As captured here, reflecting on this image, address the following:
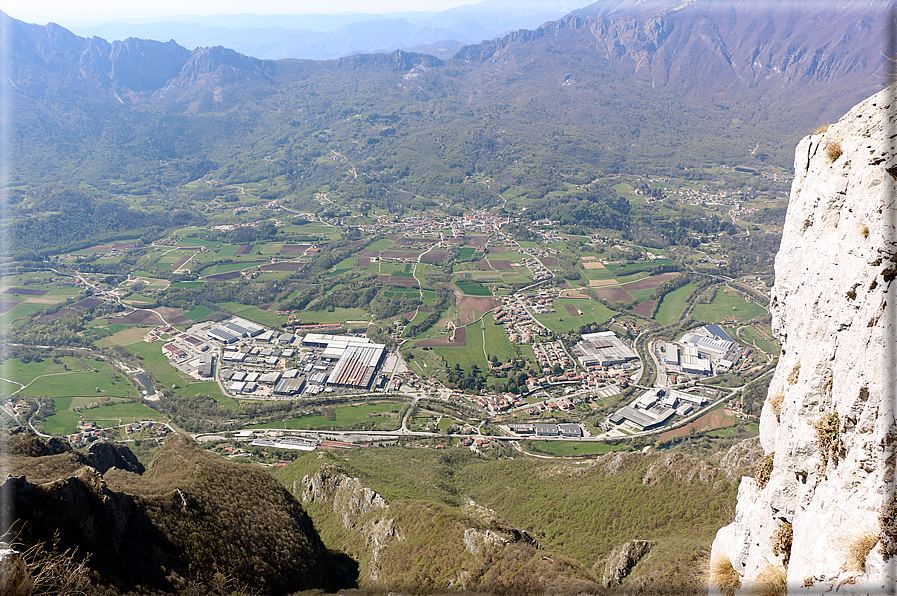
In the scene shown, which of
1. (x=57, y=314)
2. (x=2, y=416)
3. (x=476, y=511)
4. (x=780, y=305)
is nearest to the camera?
(x=780, y=305)

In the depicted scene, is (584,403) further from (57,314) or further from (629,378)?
(57,314)

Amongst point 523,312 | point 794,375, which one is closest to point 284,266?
point 523,312

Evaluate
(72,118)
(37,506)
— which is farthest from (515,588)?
(72,118)

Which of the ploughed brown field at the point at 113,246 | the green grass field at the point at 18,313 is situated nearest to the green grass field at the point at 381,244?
the ploughed brown field at the point at 113,246

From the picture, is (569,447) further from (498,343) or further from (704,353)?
(704,353)

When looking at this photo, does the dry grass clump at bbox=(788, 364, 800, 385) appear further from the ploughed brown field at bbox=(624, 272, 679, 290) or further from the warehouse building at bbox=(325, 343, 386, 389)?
the ploughed brown field at bbox=(624, 272, 679, 290)
